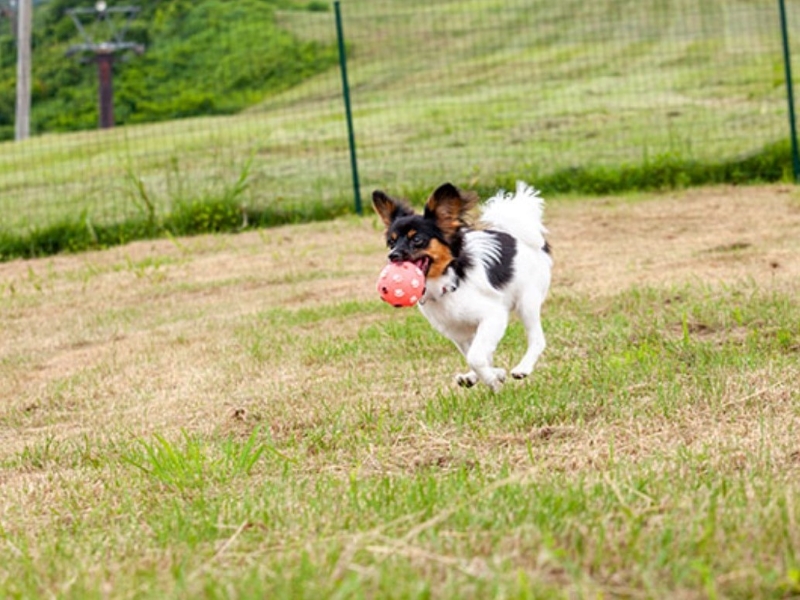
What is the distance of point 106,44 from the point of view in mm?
22234

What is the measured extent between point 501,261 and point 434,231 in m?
0.44

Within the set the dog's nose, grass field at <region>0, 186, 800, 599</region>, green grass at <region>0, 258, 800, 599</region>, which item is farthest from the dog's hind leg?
the dog's nose

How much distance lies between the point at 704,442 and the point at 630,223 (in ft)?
24.9

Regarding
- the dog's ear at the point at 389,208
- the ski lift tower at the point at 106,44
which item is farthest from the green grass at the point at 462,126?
the dog's ear at the point at 389,208

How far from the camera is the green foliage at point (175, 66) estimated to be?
19797 mm

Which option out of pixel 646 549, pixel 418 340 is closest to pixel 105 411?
pixel 418 340

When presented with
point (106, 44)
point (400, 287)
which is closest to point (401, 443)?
point (400, 287)

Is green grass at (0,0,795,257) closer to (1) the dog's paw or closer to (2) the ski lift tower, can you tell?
(2) the ski lift tower

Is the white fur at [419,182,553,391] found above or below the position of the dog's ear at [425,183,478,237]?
below

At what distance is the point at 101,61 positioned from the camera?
2152cm

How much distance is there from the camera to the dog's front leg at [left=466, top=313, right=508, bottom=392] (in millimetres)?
5148

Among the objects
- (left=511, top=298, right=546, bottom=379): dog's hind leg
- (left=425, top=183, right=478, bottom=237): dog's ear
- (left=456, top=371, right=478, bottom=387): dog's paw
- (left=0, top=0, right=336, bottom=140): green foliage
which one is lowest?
(left=456, top=371, right=478, bottom=387): dog's paw

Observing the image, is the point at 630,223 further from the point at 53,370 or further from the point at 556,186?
the point at 53,370

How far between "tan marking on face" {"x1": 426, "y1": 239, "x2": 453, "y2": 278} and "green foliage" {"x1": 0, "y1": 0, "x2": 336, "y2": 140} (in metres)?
13.6
